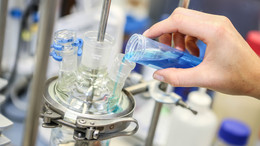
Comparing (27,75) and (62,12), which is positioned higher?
(62,12)

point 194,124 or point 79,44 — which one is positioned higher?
point 79,44

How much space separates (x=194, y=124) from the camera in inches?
33.2

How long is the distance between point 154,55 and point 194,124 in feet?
1.27

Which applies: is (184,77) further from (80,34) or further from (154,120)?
(80,34)

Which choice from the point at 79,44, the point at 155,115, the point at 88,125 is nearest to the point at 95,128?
the point at 88,125

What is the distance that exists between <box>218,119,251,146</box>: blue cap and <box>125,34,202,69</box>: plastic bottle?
451 millimetres

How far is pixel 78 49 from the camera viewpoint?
1.60ft

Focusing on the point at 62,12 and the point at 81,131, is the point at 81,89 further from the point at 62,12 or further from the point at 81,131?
the point at 62,12

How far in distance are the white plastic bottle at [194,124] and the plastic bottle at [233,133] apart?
62 mm

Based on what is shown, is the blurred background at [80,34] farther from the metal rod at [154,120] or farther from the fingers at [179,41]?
the fingers at [179,41]

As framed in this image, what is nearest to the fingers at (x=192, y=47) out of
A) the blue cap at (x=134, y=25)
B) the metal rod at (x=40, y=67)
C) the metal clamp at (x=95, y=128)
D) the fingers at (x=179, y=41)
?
the fingers at (x=179, y=41)

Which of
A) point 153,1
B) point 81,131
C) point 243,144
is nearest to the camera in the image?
point 81,131

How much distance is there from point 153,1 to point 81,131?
111 centimetres

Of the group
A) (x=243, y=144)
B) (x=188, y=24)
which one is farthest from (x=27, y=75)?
(x=188, y=24)
